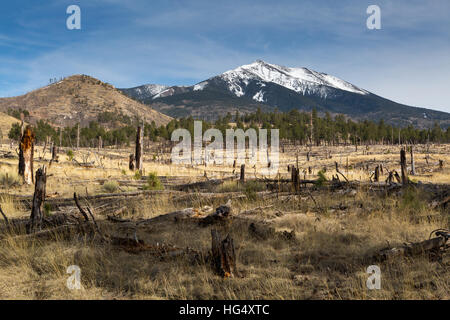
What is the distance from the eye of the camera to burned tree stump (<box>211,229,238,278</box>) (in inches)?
142

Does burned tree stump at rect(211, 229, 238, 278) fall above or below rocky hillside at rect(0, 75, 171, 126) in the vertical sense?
below

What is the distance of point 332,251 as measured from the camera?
14.1 feet

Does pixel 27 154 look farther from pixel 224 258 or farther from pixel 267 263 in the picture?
pixel 267 263

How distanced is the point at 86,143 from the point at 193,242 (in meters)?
94.1

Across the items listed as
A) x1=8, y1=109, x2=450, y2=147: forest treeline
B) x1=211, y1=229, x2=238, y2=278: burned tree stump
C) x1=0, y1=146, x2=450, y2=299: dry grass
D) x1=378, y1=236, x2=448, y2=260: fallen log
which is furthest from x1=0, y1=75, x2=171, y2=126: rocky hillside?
x1=378, y1=236, x2=448, y2=260: fallen log

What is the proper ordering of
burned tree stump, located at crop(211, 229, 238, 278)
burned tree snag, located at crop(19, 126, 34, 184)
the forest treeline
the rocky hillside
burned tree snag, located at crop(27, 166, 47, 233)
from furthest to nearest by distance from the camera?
1. the rocky hillside
2. the forest treeline
3. burned tree snag, located at crop(19, 126, 34, 184)
4. burned tree snag, located at crop(27, 166, 47, 233)
5. burned tree stump, located at crop(211, 229, 238, 278)

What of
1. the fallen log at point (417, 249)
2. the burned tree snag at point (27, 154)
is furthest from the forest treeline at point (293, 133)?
the fallen log at point (417, 249)

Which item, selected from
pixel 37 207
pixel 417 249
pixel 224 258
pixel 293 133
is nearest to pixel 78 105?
pixel 293 133

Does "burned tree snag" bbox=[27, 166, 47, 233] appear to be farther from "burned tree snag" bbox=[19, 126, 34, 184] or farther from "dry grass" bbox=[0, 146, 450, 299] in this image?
"burned tree snag" bbox=[19, 126, 34, 184]

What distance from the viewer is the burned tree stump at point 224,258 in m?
3.62

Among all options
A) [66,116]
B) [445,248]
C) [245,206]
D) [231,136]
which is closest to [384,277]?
[445,248]

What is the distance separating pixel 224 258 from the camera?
3654 mm

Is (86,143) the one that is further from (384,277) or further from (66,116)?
(384,277)
